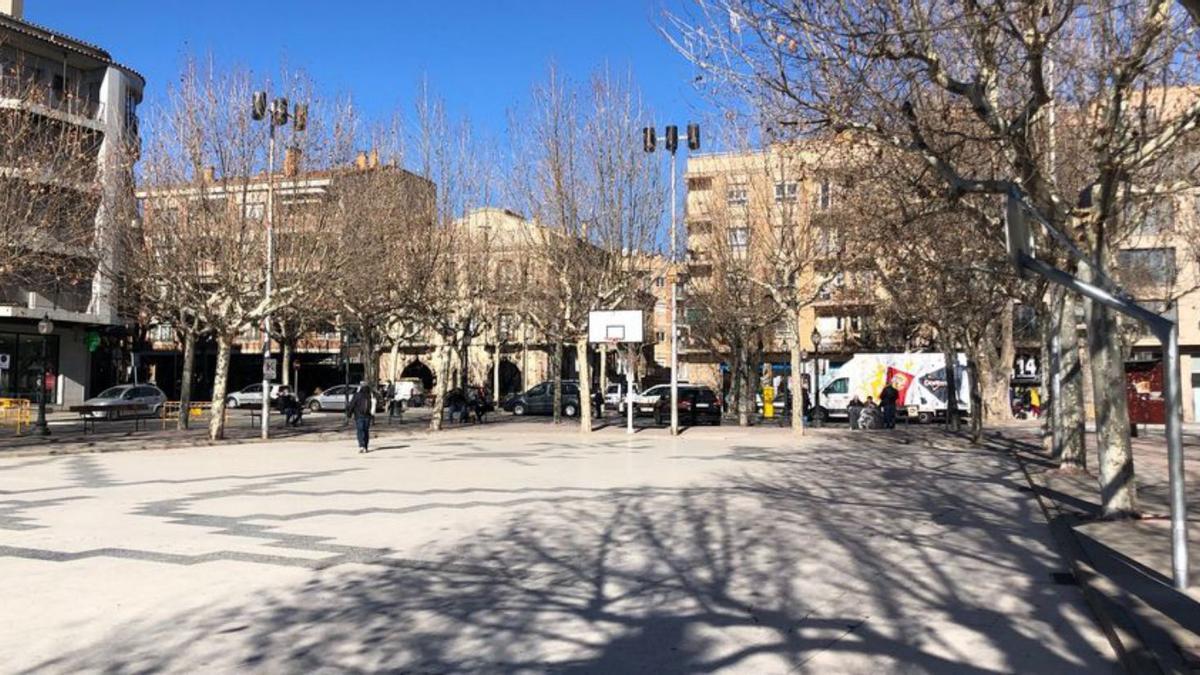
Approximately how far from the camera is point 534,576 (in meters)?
8.12

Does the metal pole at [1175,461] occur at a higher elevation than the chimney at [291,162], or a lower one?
lower

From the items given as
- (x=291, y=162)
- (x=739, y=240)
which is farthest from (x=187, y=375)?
(x=739, y=240)

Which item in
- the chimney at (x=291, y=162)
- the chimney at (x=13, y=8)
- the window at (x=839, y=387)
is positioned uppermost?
the chimney at (x=13, y=8)

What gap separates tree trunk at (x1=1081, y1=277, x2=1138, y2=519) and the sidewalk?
30 cm

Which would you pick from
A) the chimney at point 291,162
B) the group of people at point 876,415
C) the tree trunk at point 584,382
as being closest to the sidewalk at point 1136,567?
the tree trunk at point 584,382

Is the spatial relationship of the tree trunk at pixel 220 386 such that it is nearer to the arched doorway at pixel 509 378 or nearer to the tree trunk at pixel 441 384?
the tree trunk at pixel 441 384

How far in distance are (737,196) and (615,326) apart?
703cm

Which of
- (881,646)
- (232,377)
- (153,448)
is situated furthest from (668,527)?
(232,377)

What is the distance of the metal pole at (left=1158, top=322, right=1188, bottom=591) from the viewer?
7.46 metres

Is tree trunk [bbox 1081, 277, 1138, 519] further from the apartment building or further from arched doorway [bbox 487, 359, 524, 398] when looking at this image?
arched doorway [bbox 487, 359, 524, 398]

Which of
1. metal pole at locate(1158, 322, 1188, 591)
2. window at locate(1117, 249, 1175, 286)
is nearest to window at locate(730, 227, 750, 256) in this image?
window at locate(1117, 249, 1175, 286)

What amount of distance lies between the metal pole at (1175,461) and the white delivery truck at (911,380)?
3284cm

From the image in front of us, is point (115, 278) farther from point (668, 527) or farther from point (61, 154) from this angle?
point (668, 527)

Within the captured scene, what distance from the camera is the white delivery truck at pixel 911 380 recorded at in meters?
40.4
